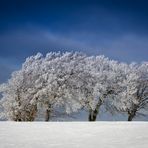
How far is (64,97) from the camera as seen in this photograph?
195 ft

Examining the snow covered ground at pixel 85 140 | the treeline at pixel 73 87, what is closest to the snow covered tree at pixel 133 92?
the treeline at pixel 73 87

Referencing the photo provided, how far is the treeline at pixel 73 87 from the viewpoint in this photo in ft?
194

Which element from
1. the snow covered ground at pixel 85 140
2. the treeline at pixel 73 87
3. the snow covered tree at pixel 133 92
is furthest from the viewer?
the snow covered tree at pixel 133 92

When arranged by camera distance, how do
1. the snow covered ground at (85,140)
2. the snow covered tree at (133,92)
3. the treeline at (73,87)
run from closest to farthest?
the snow covered ground at (85,140) < the treeline at (73,87) < the snow covered tree at (133,92)

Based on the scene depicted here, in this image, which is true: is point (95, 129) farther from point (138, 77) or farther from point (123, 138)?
point (138, 77)

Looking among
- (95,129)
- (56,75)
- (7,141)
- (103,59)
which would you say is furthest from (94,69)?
(7,141)

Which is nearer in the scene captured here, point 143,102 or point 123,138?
point 123,138

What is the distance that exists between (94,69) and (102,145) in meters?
52.8

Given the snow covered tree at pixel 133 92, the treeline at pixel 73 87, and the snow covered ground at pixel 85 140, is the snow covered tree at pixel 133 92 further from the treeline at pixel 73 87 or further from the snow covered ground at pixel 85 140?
the snow covered ground at pixel 85 140

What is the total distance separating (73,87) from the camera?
61.2m

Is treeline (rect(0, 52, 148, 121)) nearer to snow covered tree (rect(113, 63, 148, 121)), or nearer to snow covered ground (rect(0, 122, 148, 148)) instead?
snow covered tree (rect(113, 63, 148, 121))

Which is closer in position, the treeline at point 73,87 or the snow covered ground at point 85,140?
the snow covered ground at point 85,140

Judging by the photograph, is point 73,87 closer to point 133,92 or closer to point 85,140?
point 133,92

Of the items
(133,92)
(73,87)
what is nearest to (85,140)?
(73,87)
